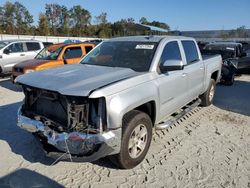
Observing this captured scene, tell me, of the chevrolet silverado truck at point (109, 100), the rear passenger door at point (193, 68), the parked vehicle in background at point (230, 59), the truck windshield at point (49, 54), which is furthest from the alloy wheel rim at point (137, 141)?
the parked vehicle in background at point (230, 59)

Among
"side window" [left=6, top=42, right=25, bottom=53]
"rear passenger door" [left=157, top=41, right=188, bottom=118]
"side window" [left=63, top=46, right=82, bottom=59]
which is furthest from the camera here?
"side window" [left=6, top=42, right=25, bottom=53]

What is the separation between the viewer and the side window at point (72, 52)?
980 centimetres


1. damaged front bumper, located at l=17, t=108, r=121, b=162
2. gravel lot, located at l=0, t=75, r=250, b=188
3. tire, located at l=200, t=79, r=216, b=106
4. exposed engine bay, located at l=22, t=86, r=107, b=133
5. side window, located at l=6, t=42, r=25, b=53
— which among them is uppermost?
side window, located at l=6, t=42, r=25, b=53

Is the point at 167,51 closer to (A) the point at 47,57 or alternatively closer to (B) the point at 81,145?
(B) the point at 81,145

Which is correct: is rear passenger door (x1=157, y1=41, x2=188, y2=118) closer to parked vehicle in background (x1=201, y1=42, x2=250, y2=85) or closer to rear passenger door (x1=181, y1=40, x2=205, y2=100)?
rear passenger door (x1=181, y1=40, x2=205, y2=100)

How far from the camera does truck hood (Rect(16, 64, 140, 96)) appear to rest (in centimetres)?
324

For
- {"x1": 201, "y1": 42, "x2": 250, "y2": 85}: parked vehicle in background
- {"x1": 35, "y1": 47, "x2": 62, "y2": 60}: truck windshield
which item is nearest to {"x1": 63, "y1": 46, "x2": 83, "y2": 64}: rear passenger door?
{"x1": 35, "y1": 47, "x2": 62, "y2": 60}: truck windshield

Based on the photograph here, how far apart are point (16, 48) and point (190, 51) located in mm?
9799

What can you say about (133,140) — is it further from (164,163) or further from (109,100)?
(109,100)

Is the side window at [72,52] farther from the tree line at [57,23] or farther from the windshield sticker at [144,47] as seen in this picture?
the tree line at [57,23]

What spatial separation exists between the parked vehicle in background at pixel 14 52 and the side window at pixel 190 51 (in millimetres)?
9346

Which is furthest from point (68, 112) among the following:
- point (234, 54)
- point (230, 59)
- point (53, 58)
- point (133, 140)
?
point (234, 54)

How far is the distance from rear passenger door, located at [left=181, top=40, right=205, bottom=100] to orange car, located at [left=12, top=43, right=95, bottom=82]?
5155 millimetres

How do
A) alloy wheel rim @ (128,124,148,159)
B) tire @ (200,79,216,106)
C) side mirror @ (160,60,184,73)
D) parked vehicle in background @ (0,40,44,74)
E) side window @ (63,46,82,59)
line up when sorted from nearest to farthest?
alloy wheel rim @ (128,124,148,159), side mirror @ (160,60,184,73), tire @ (200,79,216,106), side window @ (63,46,82,59), parked vehicle in background @ (0,40,44,74)
